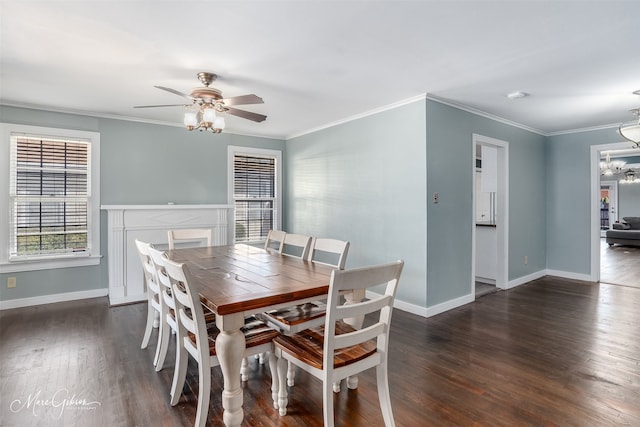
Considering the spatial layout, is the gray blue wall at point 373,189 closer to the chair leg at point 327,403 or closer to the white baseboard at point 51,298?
the chair leg at point 327,403

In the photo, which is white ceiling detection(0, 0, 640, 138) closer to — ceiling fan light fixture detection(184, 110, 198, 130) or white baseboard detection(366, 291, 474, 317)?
ceiling fan light fixture detection(184, 110, 198, 130)

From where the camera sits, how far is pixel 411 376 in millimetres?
2383

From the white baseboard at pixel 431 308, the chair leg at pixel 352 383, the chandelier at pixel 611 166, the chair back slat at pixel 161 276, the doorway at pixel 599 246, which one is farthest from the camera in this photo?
the chandelier at pixel 611 166

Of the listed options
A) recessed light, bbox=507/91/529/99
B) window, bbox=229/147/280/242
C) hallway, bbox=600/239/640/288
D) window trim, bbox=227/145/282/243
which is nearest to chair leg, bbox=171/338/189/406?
window trim, bbox=227/145/282/243

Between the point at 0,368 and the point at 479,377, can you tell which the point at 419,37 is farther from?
the point at 0,368

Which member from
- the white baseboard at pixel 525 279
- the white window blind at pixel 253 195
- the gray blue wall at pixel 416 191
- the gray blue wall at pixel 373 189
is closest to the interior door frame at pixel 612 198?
the white baseboard at pixel 525 279

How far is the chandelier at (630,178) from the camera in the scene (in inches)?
414

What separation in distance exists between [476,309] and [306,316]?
105 inches

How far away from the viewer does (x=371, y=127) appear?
14.0 feet

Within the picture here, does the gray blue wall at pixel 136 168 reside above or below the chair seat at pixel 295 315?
above

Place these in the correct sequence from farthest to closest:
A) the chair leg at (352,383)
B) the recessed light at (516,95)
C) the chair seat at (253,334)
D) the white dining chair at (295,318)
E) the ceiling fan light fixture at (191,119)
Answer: the recessed light at (516,95) < the ceiling fan light fixture at (191,119) < the chair leg at (352,383) < the white dining chair at (295,318) < the chair seat at (253,334)

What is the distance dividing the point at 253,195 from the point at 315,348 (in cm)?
428

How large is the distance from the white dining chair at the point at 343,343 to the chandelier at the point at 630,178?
1301 centimetres

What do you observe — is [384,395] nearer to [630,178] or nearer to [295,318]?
[295,318]
